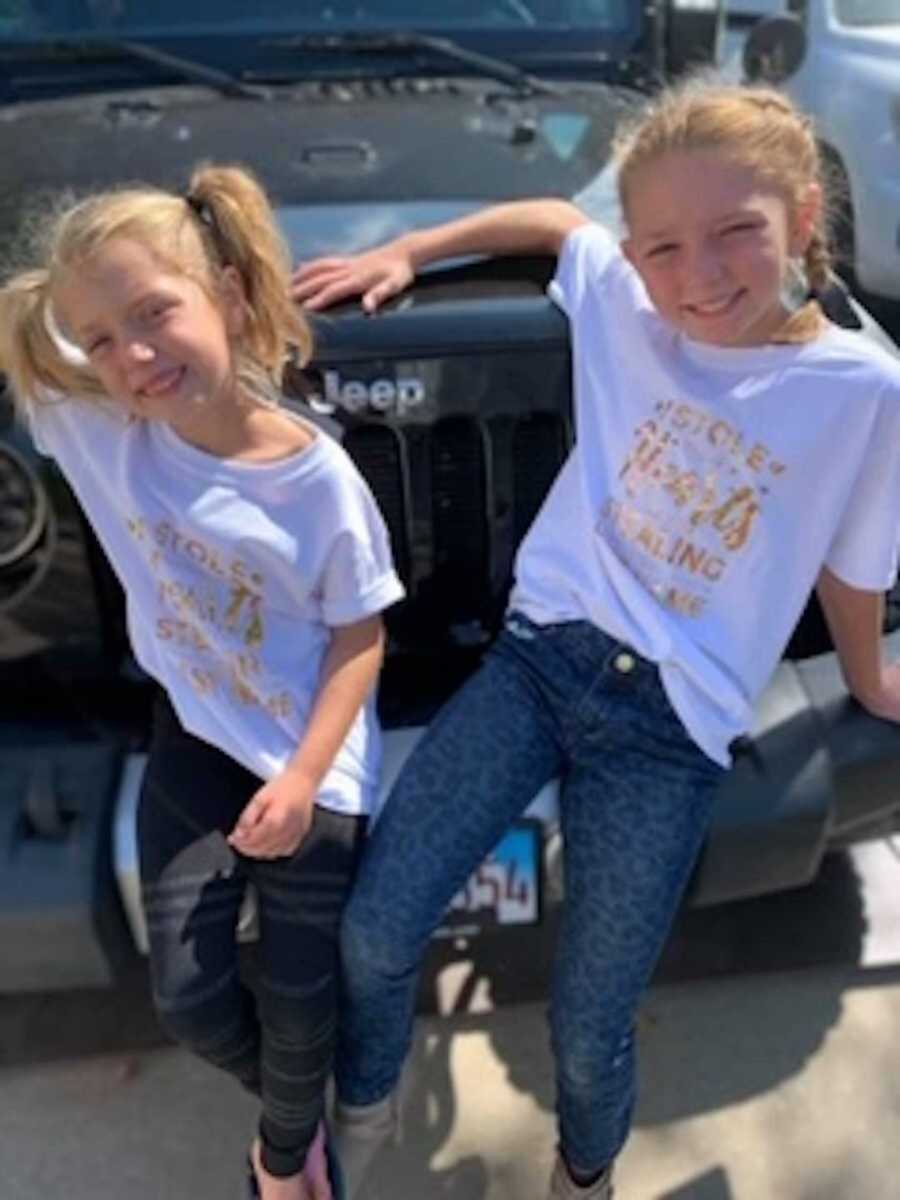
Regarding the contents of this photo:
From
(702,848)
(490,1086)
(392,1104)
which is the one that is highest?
(702,848)

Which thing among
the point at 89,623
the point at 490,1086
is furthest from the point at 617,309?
the point at 490,1086

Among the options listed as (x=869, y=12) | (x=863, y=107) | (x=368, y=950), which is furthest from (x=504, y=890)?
(x=869, y=12)

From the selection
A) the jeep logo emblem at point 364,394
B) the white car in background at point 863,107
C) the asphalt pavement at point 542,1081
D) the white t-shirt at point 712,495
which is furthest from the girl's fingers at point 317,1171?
the white car in background at point 863,107

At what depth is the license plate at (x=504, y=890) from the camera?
82.7 inches

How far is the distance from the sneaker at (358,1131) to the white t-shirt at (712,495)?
710 millimetres

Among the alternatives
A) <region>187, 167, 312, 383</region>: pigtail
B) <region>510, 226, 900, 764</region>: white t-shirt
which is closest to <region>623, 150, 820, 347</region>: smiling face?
<region>510, 226, 900, 764</region>: white t-shirt

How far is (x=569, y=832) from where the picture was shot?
2.06 metres

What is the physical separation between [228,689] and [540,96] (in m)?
1.61

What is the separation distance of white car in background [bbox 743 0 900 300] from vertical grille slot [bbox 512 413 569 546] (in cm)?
301

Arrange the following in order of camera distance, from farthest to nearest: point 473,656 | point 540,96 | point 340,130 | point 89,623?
point 540,96
point 340,130
point 473,656
point 89,623

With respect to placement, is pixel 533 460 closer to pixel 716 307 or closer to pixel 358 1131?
pixel 716 307

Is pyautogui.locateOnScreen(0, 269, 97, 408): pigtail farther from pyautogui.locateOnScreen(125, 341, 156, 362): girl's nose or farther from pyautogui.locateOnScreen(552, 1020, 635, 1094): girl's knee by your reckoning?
pyautogui.locateOnScreen(552, 1020, 635, 1094): girl's knee

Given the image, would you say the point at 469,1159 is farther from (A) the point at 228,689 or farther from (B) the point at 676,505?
(B) the point at 676,505

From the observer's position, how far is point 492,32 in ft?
10.4
